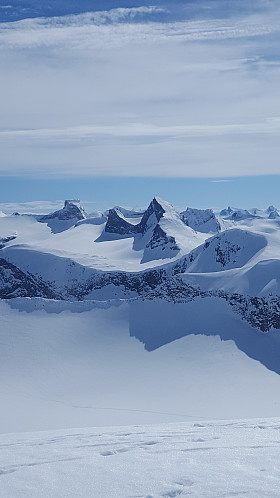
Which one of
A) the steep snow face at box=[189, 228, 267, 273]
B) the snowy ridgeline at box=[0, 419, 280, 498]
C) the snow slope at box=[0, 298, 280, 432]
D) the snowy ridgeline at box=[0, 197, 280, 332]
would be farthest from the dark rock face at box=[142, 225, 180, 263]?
the snowy ridgeline at box=[0, 419, 280, 498]

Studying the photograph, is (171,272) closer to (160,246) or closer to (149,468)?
(160,246)

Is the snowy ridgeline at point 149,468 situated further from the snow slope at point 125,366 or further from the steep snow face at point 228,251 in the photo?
the steep snow face at point 228,251

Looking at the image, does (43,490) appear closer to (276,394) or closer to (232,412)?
(232,412)

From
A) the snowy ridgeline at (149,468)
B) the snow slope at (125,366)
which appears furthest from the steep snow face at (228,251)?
the snowy ridgeline at (149,468)

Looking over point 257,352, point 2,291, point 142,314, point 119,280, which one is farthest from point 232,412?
point 2,291

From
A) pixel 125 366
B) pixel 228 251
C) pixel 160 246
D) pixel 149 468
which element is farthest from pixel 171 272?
pixel 149 468
